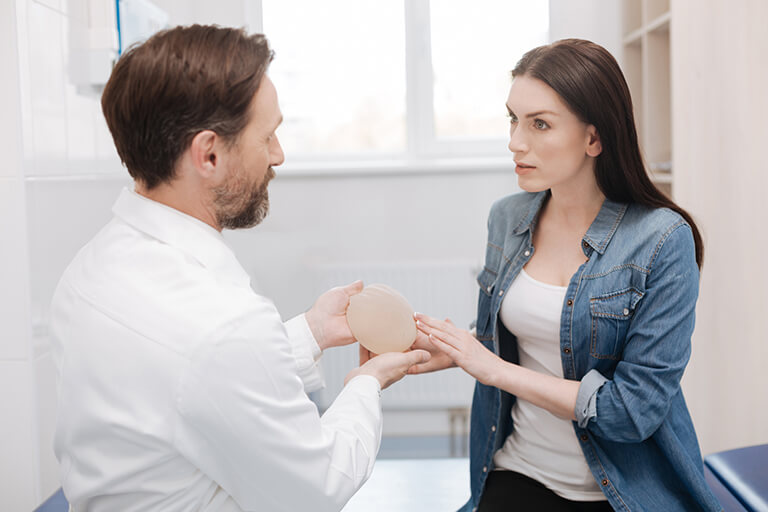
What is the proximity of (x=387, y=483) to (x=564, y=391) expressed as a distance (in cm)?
65

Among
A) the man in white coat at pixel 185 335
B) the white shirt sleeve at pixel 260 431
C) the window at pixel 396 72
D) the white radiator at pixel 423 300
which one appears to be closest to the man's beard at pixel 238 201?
the man in white coat at pixel 185 335

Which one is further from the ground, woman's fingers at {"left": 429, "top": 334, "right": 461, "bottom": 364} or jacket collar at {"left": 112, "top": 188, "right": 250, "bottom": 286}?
jacket collar at {"left": 112, "top": 188, "right": 250, "bottom": 286}

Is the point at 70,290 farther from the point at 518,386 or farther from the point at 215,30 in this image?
the point at 518,386

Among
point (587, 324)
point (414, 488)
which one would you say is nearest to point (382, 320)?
point (587, 324)

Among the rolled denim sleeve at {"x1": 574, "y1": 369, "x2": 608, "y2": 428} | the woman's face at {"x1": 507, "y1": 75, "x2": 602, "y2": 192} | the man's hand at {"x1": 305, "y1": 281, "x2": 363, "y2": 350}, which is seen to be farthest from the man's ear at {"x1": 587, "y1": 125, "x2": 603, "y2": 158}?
the man's hand at {"x1": 305, "y1": 281, "x2": 363, "y2": 350}

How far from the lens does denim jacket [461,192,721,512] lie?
1.21 m

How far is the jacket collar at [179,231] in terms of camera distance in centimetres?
96

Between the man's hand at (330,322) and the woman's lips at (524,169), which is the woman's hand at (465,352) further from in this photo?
the woman's lips at (524,169)

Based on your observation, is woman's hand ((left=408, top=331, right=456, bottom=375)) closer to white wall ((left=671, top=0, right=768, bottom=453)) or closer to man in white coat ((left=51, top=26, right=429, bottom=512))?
man in white coat ((left=51, top=26, right=429, bottom=512))

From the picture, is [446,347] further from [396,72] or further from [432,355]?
[396,72]

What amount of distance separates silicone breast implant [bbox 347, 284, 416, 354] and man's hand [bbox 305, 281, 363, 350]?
69 millimetres

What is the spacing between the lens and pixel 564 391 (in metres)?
1.26

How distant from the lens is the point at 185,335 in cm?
87

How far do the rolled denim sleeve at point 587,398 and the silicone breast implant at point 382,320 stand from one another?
33 cm
